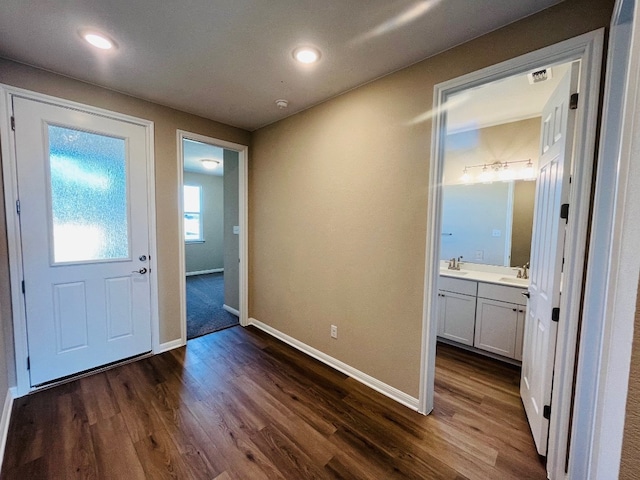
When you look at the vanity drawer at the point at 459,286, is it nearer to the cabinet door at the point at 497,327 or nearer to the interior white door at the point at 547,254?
the cabinet door at the point at 497,327

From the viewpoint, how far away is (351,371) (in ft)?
7.79

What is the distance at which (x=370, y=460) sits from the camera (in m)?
1.53

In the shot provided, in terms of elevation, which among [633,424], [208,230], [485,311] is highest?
[208,230]

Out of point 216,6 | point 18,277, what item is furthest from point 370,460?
point 18,277

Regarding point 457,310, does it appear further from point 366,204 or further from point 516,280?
point 366,204

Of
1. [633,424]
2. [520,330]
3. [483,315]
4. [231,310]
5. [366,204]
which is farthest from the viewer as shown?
[231,310]

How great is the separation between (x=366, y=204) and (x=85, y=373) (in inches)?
114

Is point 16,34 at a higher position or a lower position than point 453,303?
higher

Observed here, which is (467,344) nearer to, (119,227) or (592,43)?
(592,43)

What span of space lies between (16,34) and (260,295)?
9.52 feet

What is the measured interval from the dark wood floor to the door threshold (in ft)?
0.23

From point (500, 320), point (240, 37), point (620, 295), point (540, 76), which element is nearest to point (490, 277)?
point (500, 320)

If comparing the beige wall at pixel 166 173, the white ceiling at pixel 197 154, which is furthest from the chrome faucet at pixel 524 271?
the white ceiling at pixel 197 154

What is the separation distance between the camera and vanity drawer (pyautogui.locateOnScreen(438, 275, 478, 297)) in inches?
Result: 108
